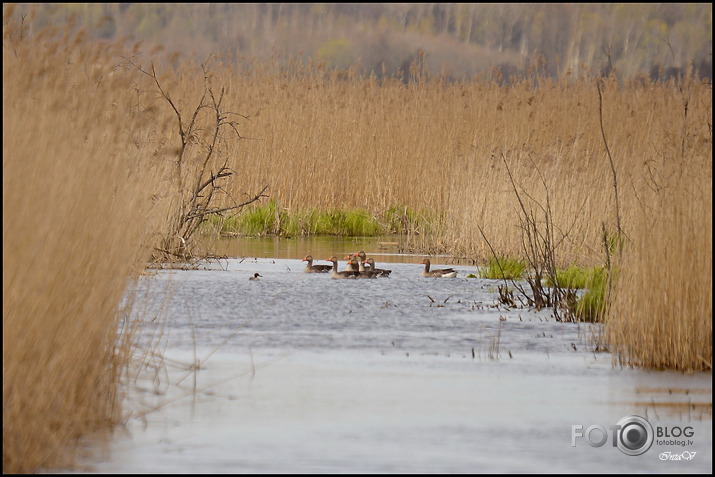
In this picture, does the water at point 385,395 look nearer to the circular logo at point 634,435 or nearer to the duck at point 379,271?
the circular logo at point 634,435

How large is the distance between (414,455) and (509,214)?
24.7ft

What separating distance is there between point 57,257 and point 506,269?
6529 mm

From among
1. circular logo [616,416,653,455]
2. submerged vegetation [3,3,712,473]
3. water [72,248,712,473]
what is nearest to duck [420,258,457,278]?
submerged vegetation [3,3,712,473]

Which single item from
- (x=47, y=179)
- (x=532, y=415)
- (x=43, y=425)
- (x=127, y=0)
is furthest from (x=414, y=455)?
(x=127, y=0)

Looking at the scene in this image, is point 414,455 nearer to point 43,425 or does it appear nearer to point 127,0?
point 43,425

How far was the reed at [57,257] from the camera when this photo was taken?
4.31m

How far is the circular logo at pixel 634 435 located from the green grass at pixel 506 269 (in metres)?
4.98

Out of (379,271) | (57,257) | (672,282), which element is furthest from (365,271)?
(57,257)

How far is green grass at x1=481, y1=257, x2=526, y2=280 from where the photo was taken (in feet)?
34.5

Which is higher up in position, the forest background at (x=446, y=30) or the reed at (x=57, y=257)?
the forest background at (x=446, y=30)

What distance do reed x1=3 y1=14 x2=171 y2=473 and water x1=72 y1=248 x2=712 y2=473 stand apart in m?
0.24

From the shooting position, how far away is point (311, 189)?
1644cm

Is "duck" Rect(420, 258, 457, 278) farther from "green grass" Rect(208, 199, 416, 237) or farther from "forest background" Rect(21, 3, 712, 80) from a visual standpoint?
"forest background" Rect(21, 3, 712, 80)

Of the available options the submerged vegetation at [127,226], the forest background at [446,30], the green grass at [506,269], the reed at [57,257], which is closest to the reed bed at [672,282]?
the submerged vegetation at [127,226]
